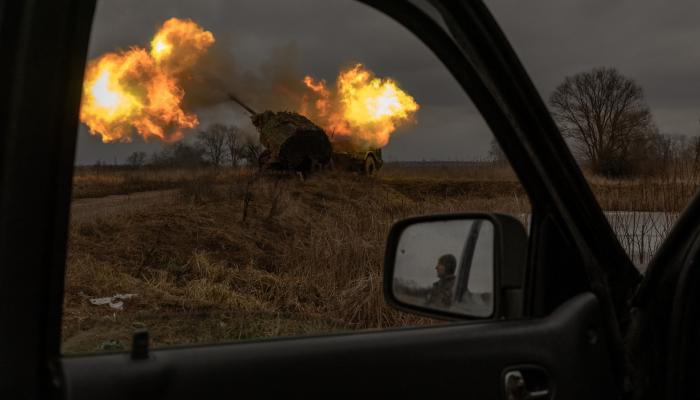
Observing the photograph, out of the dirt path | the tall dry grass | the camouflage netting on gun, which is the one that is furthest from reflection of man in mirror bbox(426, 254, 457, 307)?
the camouflage netting on gun

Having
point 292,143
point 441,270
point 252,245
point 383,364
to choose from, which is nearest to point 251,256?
point 252,245

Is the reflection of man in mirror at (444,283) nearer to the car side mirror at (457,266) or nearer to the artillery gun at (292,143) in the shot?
the car side mirror at (457,266)

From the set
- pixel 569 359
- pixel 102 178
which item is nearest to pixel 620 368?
pixel 569 359

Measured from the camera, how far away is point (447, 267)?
4.71ft

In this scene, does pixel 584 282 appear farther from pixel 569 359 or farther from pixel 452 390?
pixel 452 390

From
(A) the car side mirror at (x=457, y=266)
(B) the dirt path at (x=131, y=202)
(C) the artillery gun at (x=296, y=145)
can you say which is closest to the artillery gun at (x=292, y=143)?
(C) the artillery gun at (x=296, y=145)

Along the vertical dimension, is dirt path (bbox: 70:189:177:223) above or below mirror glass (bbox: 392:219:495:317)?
below

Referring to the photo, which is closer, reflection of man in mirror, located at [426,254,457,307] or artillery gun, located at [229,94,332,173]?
reflection of man in mirror, located at [426,254,457,307]

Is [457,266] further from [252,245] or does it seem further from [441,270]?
[252,245]

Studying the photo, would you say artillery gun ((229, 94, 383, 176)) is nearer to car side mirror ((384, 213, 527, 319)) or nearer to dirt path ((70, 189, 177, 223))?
dirt path ((70, 189, 177, 223))

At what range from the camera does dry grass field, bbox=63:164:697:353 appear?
3002 mm

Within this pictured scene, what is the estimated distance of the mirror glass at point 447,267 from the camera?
1.39 metres

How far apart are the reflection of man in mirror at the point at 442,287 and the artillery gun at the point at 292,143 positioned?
10347 mm

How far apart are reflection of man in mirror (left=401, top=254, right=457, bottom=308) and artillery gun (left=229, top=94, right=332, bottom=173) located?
10.3m
